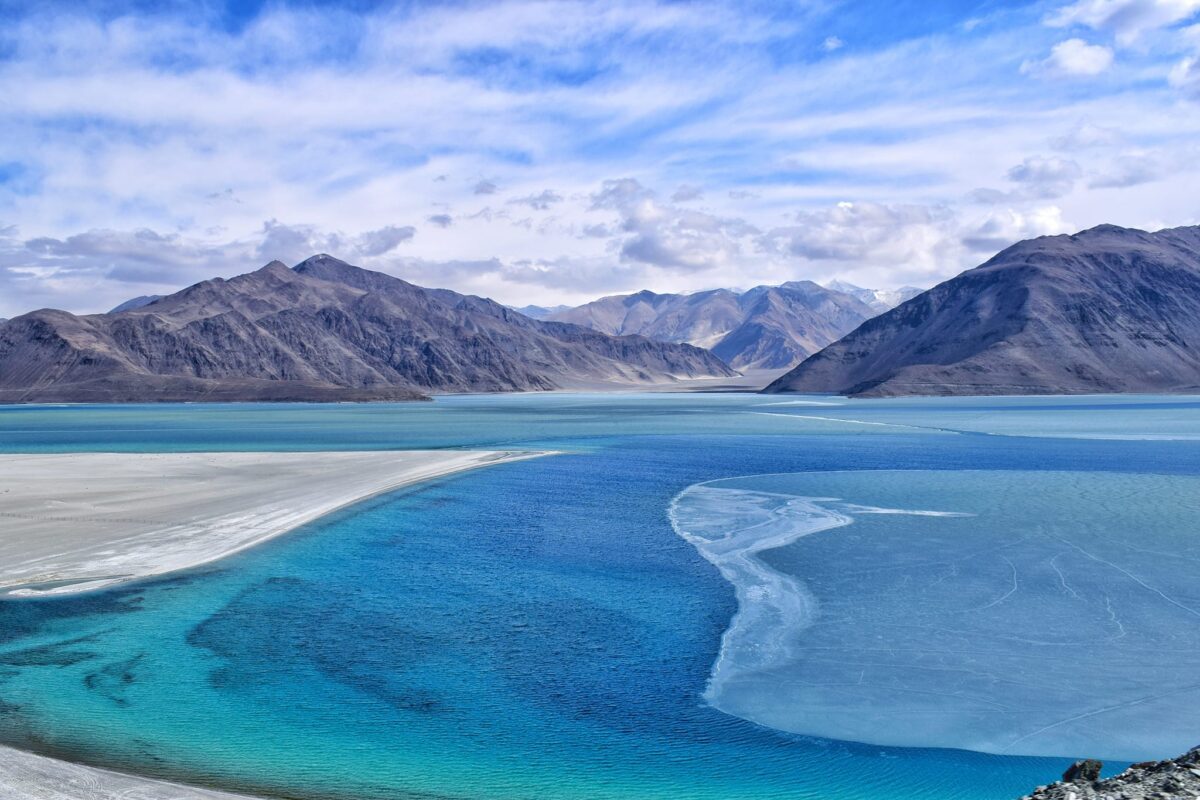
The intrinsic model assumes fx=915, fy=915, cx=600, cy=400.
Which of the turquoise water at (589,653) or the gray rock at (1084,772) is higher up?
the gray rock at (1084,772)

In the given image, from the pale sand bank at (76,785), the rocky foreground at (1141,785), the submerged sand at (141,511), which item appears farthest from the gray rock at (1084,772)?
the submerged sand at (141,511)

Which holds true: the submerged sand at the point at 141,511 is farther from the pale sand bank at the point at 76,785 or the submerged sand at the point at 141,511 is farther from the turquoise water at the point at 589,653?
the turquoise water at the point at 589,653

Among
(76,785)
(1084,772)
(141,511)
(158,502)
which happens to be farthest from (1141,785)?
(158,502)

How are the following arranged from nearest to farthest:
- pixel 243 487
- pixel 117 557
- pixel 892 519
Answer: pixel 117 557, pixel 892 519, pixel 243 487

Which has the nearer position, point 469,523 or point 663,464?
point 469,523

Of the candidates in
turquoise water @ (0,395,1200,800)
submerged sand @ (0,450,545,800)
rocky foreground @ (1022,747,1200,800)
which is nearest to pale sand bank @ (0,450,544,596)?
submerged sand @ (0,450,545,800)

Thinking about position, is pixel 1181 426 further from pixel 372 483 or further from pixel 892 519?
pixel 372 483

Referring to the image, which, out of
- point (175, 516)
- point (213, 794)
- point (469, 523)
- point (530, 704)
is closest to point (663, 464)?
point (469, 523)

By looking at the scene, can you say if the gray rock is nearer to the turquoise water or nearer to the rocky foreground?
the rocky foreground
